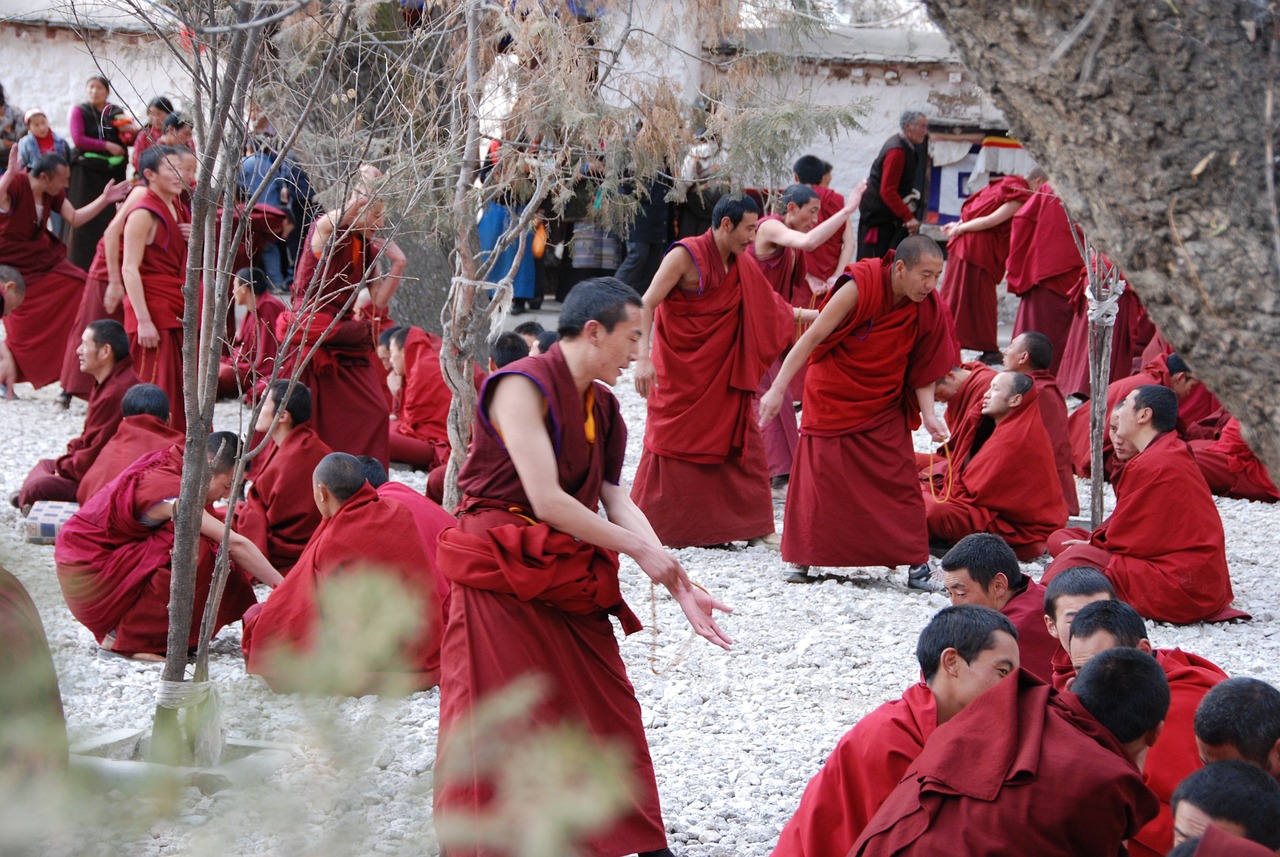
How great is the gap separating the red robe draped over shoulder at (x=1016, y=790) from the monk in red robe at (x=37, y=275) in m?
7.25

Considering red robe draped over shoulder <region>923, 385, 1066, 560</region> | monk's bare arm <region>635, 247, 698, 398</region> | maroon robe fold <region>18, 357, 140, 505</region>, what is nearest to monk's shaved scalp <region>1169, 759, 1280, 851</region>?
red robe draped over shoulder <region>923, 385, 1066, 560</region>

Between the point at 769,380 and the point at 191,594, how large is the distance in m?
4.50

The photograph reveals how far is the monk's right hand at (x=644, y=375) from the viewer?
5691 millimetres

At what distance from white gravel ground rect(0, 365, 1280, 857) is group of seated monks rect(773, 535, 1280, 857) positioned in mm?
741

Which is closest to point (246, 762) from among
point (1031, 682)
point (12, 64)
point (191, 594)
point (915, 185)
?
point (1031, 682)

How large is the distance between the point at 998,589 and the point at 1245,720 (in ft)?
3.86

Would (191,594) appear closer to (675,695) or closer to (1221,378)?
(675,695)

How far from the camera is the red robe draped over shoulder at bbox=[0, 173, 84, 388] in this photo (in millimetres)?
8273

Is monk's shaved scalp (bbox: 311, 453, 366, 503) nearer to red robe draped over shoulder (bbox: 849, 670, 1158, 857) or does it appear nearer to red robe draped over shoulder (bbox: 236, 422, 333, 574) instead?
red robe draped over shoulder (bbox: 236, 422, 333, 574)

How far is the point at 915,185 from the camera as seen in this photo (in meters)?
10.0

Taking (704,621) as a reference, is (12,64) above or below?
above

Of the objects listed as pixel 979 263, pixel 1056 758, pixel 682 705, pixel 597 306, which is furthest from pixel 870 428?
pixel 979 263

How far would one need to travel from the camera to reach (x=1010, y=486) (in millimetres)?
5797

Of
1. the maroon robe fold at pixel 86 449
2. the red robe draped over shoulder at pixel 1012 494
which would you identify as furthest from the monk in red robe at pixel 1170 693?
the maroon robe fold at pixel 86 449
